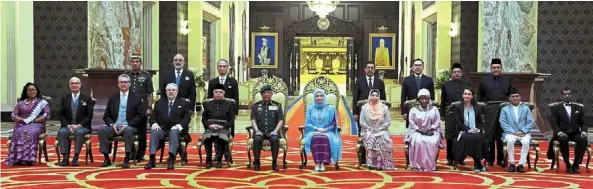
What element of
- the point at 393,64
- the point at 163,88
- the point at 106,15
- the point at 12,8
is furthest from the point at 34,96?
the point at 393,64

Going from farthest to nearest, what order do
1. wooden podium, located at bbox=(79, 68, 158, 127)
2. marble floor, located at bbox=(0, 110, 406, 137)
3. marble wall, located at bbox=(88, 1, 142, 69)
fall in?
marble floor, located at bbox=(0, 110, 406, 137) < marble wall, located at bbox=(88, 1, 142, 69) < wooden podium, located at bbox=(79, 68, 158, 127)

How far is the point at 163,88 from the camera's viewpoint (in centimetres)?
837

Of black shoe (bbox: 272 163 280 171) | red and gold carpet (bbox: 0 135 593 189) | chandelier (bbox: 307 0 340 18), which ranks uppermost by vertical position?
chandelier (bbox: 307 0 340 18)

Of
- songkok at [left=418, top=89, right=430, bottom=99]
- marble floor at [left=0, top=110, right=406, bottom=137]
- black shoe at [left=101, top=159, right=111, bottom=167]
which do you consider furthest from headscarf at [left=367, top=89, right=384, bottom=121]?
marble floor at [left=0, top=110, right=406, bottom=137]

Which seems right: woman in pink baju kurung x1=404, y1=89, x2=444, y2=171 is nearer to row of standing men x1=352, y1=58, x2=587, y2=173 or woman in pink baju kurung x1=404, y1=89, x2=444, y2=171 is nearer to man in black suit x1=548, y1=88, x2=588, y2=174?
row of standing men x1=352, y1=58, x2=587, y2=173

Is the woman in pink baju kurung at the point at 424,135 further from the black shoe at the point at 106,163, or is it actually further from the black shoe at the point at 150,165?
the black shoe at the point at 106,163

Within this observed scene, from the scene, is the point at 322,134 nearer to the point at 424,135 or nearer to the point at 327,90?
the point at 424,135

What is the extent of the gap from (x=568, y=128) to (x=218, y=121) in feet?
12.1

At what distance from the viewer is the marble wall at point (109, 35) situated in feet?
39.2

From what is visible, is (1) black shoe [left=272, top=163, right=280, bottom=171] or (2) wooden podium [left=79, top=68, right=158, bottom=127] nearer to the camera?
(1) black shoe [left=272, top=163, right=280, bottom=171]

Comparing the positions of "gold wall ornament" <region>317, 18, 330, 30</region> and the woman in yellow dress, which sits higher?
"gold wall ornament" <region>317, 18, 330, 30</region>

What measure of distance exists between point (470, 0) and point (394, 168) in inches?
333

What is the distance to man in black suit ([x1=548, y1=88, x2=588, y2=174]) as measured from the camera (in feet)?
25.5

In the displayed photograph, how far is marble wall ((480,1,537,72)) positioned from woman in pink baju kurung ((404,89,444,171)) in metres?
3.73
